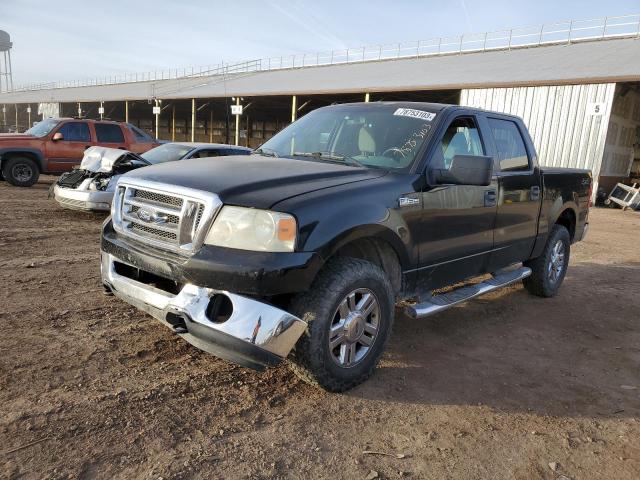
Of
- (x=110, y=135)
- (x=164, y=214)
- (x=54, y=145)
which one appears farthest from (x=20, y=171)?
(x=164, y=214)

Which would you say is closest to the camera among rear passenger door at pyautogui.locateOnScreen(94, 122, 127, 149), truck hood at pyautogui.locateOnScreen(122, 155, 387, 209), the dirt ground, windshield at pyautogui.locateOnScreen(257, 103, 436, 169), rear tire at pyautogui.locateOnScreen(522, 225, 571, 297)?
the dirt ground

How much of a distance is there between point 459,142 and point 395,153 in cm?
69

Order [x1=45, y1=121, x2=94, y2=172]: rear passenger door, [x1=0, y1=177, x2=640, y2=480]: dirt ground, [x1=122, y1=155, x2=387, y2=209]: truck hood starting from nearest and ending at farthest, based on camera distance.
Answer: [x1=0, y1=177, x2=640, y2=480]: dirt ground → [x1=122, y1=155, x2=387, y2=209]: truck hood → [x1=45, y1=121, x2=94, y2=172]: rear passenger door

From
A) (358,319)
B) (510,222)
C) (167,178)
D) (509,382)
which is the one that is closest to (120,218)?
(167,178)

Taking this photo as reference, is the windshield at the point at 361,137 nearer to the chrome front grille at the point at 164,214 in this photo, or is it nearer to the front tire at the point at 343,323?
the front tire at the point at 343,323

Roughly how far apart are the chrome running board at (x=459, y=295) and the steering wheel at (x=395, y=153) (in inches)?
43.7

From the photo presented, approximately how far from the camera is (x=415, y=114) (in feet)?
13.0

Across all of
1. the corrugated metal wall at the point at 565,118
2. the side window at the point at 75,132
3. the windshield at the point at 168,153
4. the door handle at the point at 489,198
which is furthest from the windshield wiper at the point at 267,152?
the corrugated metal wall at the point at 565,118

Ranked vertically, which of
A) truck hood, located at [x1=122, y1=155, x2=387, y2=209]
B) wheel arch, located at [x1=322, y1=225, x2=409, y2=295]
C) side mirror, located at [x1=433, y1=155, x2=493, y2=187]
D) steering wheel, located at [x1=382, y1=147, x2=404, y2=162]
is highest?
steering wheel, located at [x1=382, y1=147, x2=404, y2=162]

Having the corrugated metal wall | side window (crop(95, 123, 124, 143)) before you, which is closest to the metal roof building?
the corrugated metal wall

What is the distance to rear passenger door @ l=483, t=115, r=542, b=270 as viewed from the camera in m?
4.50

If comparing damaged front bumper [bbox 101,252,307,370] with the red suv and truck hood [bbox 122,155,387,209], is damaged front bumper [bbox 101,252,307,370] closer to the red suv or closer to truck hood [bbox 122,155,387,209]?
truck hood [bbox 122,155,387,209]

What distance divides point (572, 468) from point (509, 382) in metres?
0.98

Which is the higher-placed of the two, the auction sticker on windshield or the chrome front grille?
the auction sticker on windshield
